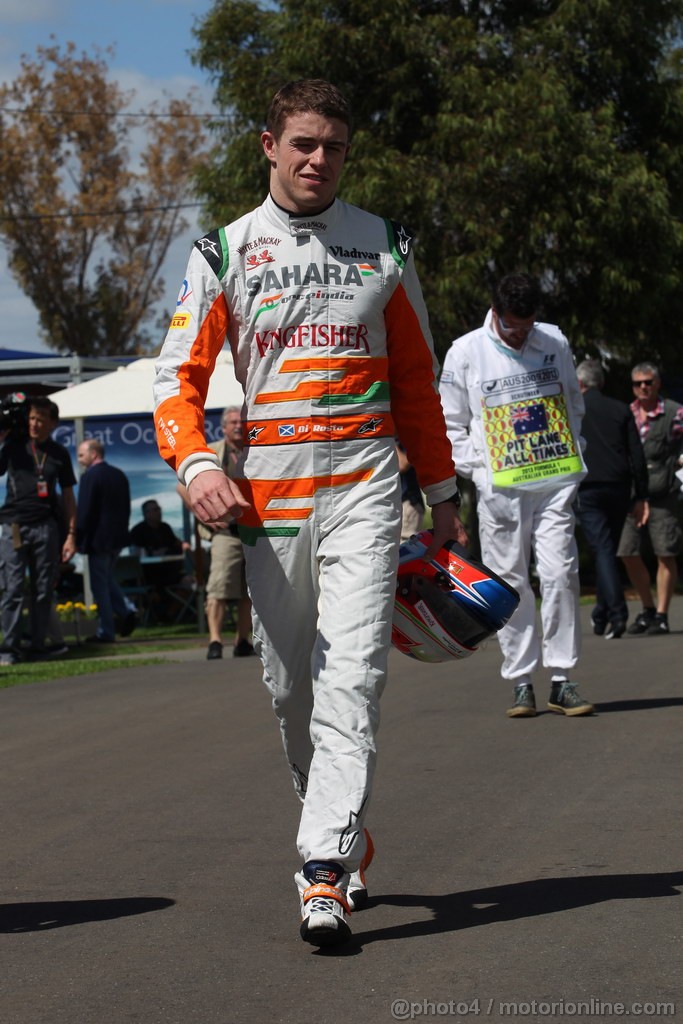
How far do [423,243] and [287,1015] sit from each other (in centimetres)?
2125

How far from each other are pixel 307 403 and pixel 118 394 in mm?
13751

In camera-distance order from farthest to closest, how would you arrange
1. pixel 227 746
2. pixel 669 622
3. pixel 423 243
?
pixel 423 243
pixel 669 622
pixel 227 746

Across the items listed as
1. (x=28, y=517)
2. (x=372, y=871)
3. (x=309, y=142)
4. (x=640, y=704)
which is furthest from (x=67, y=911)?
(x=28, y=517)

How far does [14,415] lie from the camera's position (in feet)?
45.1

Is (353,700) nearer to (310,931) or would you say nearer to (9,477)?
(310,931)

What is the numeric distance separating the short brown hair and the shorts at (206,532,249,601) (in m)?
9.25

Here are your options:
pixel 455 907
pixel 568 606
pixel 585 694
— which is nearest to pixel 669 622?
pixel 585 694

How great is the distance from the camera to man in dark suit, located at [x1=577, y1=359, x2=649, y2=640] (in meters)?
13.6

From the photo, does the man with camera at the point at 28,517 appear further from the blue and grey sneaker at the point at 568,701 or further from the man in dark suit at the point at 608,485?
the blue and grey sneaker at the point at 568,701

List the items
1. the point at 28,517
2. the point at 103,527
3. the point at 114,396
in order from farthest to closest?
the point at 114,396 → the point at 103,527 → the point at 28,517

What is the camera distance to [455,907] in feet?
16.0

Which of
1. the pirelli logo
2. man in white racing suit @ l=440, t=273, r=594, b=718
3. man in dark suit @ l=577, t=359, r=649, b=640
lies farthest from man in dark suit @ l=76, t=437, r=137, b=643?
the pirelli logo

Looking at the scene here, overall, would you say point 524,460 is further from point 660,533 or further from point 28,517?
point 28,517

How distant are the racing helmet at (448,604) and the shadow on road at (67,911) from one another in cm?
111
